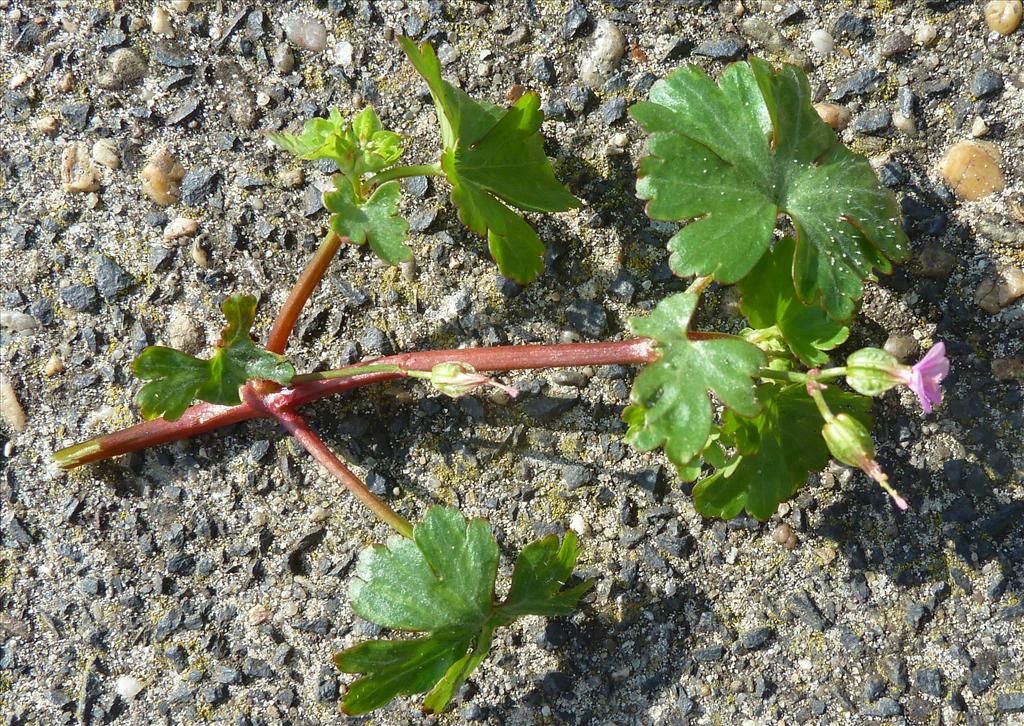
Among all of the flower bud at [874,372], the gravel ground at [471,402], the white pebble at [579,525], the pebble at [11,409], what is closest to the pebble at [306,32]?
the gravel ground at [471,402]

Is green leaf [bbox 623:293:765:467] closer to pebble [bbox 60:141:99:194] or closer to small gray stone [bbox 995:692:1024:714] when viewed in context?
small gray stone [bbox 995:692:1024:714]

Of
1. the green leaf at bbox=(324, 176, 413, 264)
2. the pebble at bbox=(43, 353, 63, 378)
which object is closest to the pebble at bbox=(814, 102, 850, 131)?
the green leaf at bbox=(324, 176, 413, 264)

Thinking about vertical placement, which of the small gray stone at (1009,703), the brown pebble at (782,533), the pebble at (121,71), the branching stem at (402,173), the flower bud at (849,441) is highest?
the pebble at (121,71)

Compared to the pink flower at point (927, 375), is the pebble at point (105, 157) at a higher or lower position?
higher

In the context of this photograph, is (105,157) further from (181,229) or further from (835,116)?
(835,116)

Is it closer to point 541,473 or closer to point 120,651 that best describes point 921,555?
point 541,473

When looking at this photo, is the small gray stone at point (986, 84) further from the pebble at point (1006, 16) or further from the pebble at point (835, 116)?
the pebble at point (835, 116)

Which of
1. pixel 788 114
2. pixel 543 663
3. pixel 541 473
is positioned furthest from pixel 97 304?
pixel 788 114
